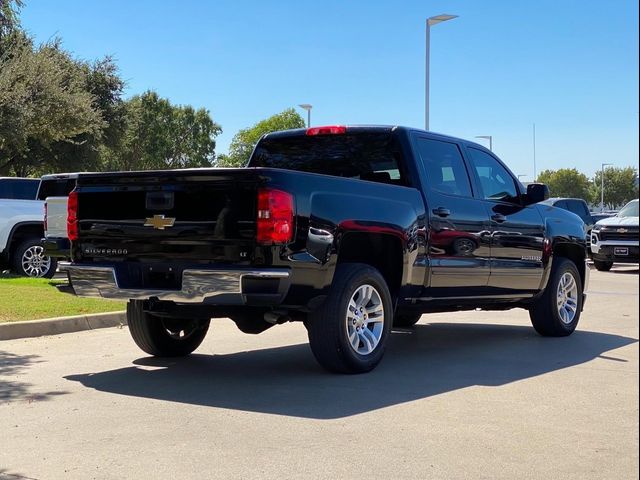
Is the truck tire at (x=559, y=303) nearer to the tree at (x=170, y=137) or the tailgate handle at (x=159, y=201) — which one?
the tailgate handle at (x=159, y=201)

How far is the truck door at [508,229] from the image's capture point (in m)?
8.00

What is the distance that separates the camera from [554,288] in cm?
883

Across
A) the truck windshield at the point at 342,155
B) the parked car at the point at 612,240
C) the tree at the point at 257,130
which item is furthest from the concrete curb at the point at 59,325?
the tree at the point at 257,130

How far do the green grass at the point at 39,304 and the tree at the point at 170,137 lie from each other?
153 ft

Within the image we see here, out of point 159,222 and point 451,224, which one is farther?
point 451,224

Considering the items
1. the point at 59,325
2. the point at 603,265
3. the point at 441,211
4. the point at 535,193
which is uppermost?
the point at 535,193

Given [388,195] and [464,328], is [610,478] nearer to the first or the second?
[388,195]

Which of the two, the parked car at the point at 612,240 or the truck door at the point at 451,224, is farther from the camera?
the parked car at the point at 612,240

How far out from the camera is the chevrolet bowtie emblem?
6.08 metres

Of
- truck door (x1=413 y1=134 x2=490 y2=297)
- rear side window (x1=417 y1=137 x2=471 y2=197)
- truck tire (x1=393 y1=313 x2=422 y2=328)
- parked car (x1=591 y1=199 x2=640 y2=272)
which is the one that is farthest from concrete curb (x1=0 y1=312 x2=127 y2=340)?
parked car (x1=591 y1=199 x2=640 y2=272)

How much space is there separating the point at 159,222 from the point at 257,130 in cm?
5824

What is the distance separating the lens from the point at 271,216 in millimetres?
5695

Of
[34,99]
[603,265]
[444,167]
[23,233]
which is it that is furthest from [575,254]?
[34,99]

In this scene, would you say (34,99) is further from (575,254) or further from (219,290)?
(219,290)
